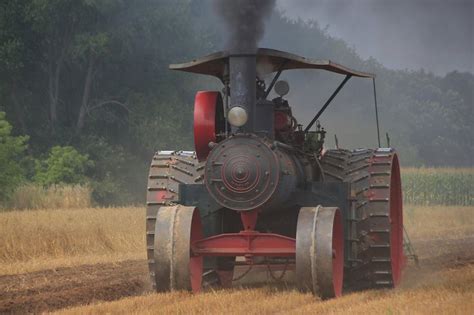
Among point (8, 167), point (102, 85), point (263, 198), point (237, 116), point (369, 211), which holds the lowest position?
point (369, 211)

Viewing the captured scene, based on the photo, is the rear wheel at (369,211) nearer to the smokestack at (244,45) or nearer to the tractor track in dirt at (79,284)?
the smokestack at (244,45)

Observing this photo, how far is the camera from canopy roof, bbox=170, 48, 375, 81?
10.9 m

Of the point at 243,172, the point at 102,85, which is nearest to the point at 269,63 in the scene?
the point at 243,172

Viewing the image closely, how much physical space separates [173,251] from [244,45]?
2.28 meters

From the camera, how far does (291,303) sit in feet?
31.8

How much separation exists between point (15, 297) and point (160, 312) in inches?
105

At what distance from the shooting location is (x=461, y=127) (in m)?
49.2

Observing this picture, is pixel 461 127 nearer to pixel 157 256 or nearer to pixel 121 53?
pixel 121 53

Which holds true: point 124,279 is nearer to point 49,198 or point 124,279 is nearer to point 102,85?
point 49,198

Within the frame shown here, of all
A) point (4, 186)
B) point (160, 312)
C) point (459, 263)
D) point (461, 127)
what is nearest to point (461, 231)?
point (459, 263)

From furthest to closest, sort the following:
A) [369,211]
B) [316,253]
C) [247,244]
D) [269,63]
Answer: [369,211]
[269,63]
[247,244]
[316,253]

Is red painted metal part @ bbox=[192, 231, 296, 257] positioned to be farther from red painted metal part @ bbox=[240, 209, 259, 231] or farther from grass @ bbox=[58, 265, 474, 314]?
grass @ bbox=[58, 265, 474, 314]

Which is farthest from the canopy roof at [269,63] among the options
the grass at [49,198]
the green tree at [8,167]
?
the grass at [49,198]

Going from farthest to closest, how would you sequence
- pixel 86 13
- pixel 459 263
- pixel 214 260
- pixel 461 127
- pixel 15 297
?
pixel 461 127 < pixel 86 13 < pixel 459 263 < pixel 214 260 < pixel 15 297
